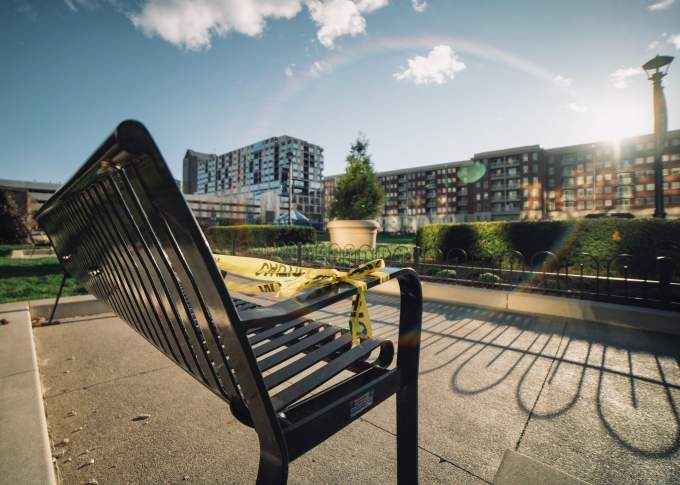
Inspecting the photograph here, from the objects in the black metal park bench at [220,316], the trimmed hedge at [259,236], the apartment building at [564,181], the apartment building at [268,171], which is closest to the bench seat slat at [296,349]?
the black metal park bench at [220,316]

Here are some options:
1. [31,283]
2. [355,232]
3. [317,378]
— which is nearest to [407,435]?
[317,378]

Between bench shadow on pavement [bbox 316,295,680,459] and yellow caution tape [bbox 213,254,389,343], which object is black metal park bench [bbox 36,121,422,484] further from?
bench shadow on pavement [bbox 316,295,680,459]

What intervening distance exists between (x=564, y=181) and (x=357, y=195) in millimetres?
72495

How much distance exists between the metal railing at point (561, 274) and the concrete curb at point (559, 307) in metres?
0.27

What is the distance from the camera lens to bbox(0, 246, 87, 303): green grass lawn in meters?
5.21

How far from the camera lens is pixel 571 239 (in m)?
7.06

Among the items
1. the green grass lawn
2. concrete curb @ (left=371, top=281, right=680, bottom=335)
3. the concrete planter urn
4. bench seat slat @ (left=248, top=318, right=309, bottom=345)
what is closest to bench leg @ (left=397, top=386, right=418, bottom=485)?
bench seat slat @ (left=248, top=318, right=309, bottom=345)

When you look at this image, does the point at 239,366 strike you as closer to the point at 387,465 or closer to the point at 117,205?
the point at 117,205

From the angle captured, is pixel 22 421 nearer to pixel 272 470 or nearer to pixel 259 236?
pixel 272 470

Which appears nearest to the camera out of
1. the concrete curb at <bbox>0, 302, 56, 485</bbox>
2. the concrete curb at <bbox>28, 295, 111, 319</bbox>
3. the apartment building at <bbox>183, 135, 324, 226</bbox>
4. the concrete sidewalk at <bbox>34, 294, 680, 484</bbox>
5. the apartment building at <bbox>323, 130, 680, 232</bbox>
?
the concrete curb at <bbox>0, 302, 56, 485</bbox>

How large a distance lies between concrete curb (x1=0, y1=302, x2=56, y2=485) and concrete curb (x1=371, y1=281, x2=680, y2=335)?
4.78m

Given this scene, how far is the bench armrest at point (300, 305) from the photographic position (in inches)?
33.5

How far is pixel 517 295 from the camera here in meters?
4.52

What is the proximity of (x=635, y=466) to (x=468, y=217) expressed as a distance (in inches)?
3171
